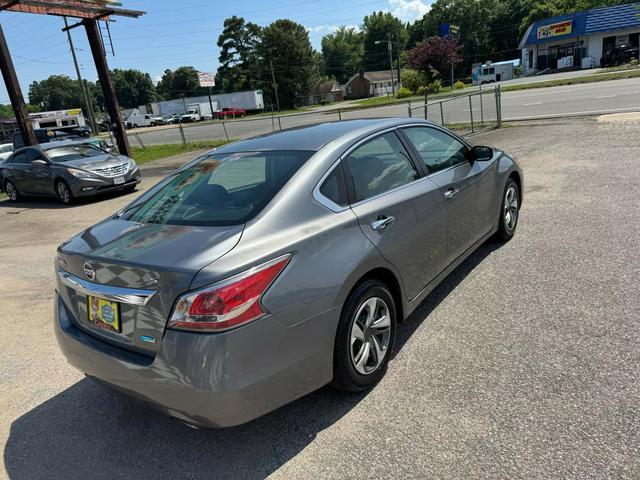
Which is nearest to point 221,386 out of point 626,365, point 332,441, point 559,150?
point 332,441

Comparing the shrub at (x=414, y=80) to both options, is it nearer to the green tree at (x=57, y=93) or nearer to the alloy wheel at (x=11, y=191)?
the alloy wheel at (x=11, y=191)

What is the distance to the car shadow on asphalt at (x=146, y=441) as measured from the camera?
255 cm

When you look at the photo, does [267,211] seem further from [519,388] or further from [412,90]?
[412,90]

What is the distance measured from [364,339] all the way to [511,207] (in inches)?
124

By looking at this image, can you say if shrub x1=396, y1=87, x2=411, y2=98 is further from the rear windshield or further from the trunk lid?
the trunk lid

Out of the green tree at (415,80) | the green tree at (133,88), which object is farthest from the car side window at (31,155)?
the green tree at (133,88)

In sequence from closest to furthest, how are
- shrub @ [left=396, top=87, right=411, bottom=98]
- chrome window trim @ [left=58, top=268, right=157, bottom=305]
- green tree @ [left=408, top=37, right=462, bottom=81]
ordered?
chrome window trim @ [left=58, top=268, right=157, bottom=305] < green tree @ [left=408, top=37, right=462, bottom=81] < shrub @ [left=396, top=87, right=411, bottom=98]

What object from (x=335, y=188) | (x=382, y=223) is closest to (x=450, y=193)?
(x=382, y=223)

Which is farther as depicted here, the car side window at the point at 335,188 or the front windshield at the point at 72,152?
the front windshield at the point at 72,152

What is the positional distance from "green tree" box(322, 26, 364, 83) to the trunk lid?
123031 millimetres

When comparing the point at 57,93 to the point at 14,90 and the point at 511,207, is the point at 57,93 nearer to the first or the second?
the point at 14,90

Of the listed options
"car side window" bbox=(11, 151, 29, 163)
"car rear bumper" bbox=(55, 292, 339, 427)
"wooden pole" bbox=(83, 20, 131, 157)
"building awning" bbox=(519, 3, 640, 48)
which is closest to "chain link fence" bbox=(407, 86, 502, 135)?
"car side window" bbox=(11, 151, 29, 163)

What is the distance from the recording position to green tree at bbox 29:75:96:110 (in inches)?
5458

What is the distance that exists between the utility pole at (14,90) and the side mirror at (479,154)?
15.2 metres
